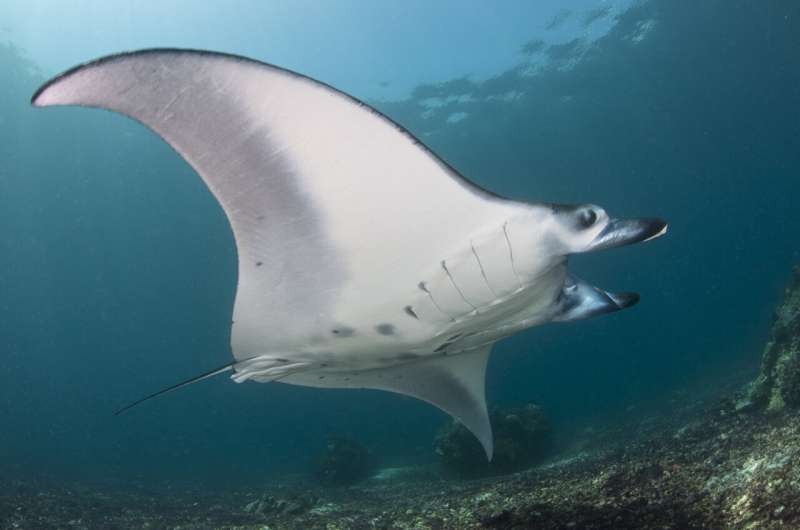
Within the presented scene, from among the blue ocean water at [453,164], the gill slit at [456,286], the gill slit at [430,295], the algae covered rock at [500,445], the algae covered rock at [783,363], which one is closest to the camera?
the gill slit at [456,286]

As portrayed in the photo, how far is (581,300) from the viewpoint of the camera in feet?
10.2

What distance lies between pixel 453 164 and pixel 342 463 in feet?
74.0

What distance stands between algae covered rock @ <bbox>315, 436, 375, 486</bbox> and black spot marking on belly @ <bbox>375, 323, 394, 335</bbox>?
1213cm

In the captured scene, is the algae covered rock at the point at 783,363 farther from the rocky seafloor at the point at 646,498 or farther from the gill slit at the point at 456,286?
the gill slit at the point at 456,286

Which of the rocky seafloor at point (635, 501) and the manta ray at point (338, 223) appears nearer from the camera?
the manta ray at point (338, 223)

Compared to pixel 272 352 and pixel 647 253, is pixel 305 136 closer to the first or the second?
pixel 272 352

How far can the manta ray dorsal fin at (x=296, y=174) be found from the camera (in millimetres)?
1832

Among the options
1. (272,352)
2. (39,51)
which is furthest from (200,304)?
(272,352)

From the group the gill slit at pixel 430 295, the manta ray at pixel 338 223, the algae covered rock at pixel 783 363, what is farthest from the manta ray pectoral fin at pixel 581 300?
the algae covered rock at pixel 783 363

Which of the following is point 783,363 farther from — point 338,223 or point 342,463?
point 342,463

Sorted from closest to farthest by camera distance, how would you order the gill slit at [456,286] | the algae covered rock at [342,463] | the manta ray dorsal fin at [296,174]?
the manta ray dorsal fin at [296,174]
the gill slit at [456,286]
the algae covered rock at [342,463]

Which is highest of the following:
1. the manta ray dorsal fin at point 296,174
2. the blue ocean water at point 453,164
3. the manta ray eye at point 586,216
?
the blue ocean water at point 453,164

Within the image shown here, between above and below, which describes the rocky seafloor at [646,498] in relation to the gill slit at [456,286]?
below

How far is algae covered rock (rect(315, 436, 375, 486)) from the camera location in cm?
1414
